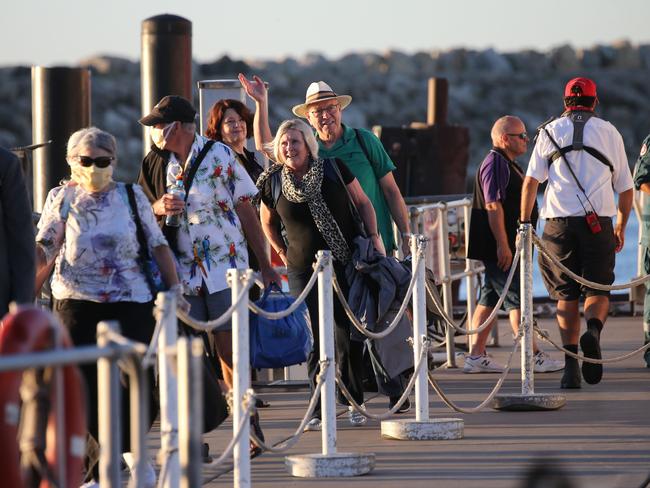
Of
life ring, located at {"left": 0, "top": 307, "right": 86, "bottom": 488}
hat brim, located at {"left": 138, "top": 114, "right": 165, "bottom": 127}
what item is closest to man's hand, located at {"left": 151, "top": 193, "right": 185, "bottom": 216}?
hat brim, located at {"left": 138, "top": 114, "right": 165, "bottom": 127}

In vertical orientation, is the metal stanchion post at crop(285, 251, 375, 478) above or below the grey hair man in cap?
below

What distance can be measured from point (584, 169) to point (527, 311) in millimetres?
1079

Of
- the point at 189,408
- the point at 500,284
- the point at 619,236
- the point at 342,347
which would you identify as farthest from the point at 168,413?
the point at 500,284

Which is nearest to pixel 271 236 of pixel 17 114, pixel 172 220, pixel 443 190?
pixel 172 220

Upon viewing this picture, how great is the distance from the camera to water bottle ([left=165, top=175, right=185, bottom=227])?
8109 millimetres

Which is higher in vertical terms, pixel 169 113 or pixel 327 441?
pixel 169 113

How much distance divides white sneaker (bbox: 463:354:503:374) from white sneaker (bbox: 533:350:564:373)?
0.82ft

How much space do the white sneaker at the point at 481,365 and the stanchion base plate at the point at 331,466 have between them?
157 inches

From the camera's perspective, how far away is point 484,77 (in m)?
79.6

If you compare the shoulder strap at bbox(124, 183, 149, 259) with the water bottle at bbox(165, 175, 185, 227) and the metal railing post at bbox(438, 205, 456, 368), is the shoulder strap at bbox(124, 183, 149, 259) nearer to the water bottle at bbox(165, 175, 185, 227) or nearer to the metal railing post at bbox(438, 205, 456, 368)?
the water bottle at bbox(165, 175, 185, 227)

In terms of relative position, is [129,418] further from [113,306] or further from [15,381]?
[15,381]

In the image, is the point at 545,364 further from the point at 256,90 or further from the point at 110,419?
the point at 110,419

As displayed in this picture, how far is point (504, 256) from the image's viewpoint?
11.0m

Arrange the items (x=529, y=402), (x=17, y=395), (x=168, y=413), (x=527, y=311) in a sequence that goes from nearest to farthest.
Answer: (x=17, y=395), (x=168, y=413), (x=529, y=402), (x=527, y=311)
